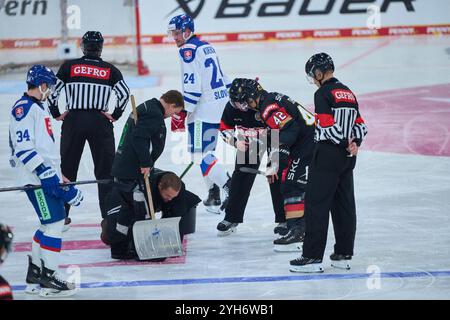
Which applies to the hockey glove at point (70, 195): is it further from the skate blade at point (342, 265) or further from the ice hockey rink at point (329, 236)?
the skate blade at point (342, 265)

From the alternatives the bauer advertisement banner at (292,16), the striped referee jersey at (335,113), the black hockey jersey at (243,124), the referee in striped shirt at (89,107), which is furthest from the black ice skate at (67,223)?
the bauer advertisement banner at (292,16)

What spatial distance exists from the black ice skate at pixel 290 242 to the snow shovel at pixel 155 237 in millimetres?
778

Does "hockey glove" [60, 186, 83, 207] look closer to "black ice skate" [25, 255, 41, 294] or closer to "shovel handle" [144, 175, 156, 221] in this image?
"black ice skate" [25, 255, 41, 294]

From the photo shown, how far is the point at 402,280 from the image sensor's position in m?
7.08

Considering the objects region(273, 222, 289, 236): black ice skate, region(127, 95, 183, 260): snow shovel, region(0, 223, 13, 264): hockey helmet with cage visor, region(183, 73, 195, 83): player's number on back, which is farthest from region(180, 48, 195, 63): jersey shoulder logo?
region(0, 223, 13, 264): hockey helmet with cage visor

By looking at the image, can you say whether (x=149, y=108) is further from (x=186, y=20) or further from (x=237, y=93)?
(x=186, y=20)

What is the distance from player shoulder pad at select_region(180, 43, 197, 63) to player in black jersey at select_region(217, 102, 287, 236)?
107 cm

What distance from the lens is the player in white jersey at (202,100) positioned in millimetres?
9375

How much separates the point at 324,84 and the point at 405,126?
5.81 meters

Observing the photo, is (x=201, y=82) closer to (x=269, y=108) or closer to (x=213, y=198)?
(x=213, y=198)

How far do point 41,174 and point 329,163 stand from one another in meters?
1.91

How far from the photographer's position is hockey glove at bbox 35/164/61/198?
679 centimetres

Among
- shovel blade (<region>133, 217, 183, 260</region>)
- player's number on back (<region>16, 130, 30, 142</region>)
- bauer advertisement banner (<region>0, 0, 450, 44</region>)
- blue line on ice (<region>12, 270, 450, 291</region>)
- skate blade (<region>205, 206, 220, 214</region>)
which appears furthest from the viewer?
bauer advertisement banner (<region>0, 0, 450, 44</region>)
